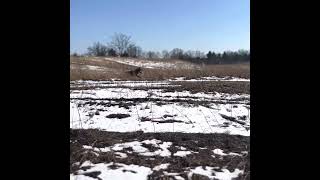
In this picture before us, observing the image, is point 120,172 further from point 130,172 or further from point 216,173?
point 216,173

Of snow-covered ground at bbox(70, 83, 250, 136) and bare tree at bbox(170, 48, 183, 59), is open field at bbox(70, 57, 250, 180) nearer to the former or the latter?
snow-covered ground at bbox(70, 83, 250, 136)

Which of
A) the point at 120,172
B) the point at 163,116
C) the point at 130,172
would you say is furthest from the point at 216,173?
the point at 163,116

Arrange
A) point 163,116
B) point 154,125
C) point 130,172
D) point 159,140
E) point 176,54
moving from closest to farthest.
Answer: point 130,172, point 159,140, point 154,125, point 163,116, point 176,54

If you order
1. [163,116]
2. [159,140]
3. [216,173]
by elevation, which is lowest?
[216,173]

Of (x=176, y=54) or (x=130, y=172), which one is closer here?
(x=130, y=172)

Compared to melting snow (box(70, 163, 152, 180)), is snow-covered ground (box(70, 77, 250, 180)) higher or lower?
higher

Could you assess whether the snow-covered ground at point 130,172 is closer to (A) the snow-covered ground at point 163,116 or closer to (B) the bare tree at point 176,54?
(A) the snow-covered ground at point 163,116

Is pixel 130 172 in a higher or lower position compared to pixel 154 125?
lower

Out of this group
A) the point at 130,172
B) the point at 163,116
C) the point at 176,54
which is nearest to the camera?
the point at 130,172

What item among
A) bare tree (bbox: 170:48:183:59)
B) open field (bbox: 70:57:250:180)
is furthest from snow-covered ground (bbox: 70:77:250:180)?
bare tree (bbox: 170:48:183:59)
